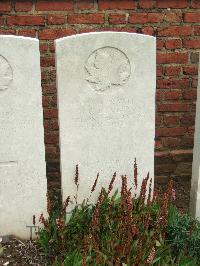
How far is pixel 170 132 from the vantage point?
4008 mm

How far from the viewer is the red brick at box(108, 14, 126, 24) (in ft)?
11.9

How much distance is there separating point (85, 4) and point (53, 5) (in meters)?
0.27

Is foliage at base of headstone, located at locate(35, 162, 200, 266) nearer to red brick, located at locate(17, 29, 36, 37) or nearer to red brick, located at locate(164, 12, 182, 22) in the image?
red brick, located at locate(17, 29, 36, 37)

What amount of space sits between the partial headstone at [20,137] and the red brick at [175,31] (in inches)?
56.9

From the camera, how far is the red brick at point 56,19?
140 inches

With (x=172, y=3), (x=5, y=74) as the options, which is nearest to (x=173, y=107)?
(x=172, y=3)

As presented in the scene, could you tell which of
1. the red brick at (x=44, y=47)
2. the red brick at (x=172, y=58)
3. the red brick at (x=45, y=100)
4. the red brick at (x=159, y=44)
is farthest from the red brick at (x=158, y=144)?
the red brick at (x=44, y=47)

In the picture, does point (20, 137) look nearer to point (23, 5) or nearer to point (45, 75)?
point (45, 75)

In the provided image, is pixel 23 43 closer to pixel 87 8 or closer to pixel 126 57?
pixel 126 57

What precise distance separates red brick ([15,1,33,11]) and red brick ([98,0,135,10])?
0.59m

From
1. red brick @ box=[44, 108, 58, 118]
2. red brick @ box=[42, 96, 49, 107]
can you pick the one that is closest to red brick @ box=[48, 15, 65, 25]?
red brick @ box=[42, 96, 49, 107]

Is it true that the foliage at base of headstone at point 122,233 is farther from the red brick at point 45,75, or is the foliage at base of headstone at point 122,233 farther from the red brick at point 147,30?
the red brick at point 147,30

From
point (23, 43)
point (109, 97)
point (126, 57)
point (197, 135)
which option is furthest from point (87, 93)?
point (197, 135)

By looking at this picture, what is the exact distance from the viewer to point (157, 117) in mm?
3957
